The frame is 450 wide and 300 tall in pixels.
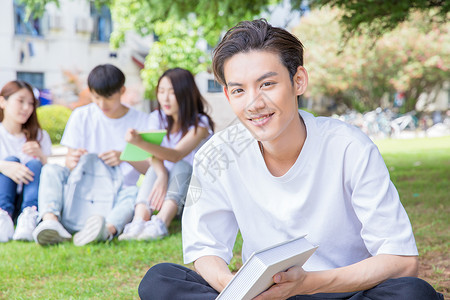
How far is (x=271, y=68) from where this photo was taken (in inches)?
71.2

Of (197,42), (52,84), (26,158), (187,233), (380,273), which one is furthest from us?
(52,84)

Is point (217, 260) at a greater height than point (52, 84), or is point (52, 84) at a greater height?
point (217, 260)

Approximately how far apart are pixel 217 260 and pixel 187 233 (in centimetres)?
16

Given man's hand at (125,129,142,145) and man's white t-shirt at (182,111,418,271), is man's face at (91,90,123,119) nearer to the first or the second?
man's hand at (125,129,142,145)

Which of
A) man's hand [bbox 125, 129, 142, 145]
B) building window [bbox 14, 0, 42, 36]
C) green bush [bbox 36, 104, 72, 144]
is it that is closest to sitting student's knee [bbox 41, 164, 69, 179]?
man's hand [bbox 125, 129, 142, 145]

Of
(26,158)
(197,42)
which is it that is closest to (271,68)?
(26,158)

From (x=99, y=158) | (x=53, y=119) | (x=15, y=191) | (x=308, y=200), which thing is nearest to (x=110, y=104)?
(x=99, y=158)

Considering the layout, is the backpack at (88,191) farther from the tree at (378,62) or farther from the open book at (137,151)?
the tree at (378,62)

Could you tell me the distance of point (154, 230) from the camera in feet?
13.0

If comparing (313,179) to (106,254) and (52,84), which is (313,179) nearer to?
(106,254)

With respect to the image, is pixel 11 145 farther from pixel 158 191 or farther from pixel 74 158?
pixel 158 191

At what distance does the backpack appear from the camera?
413 cm

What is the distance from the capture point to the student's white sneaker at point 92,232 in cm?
373

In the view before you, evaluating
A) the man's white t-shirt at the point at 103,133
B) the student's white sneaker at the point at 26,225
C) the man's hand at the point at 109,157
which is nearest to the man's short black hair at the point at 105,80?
the man's white t-shirt at the point at 103,133
